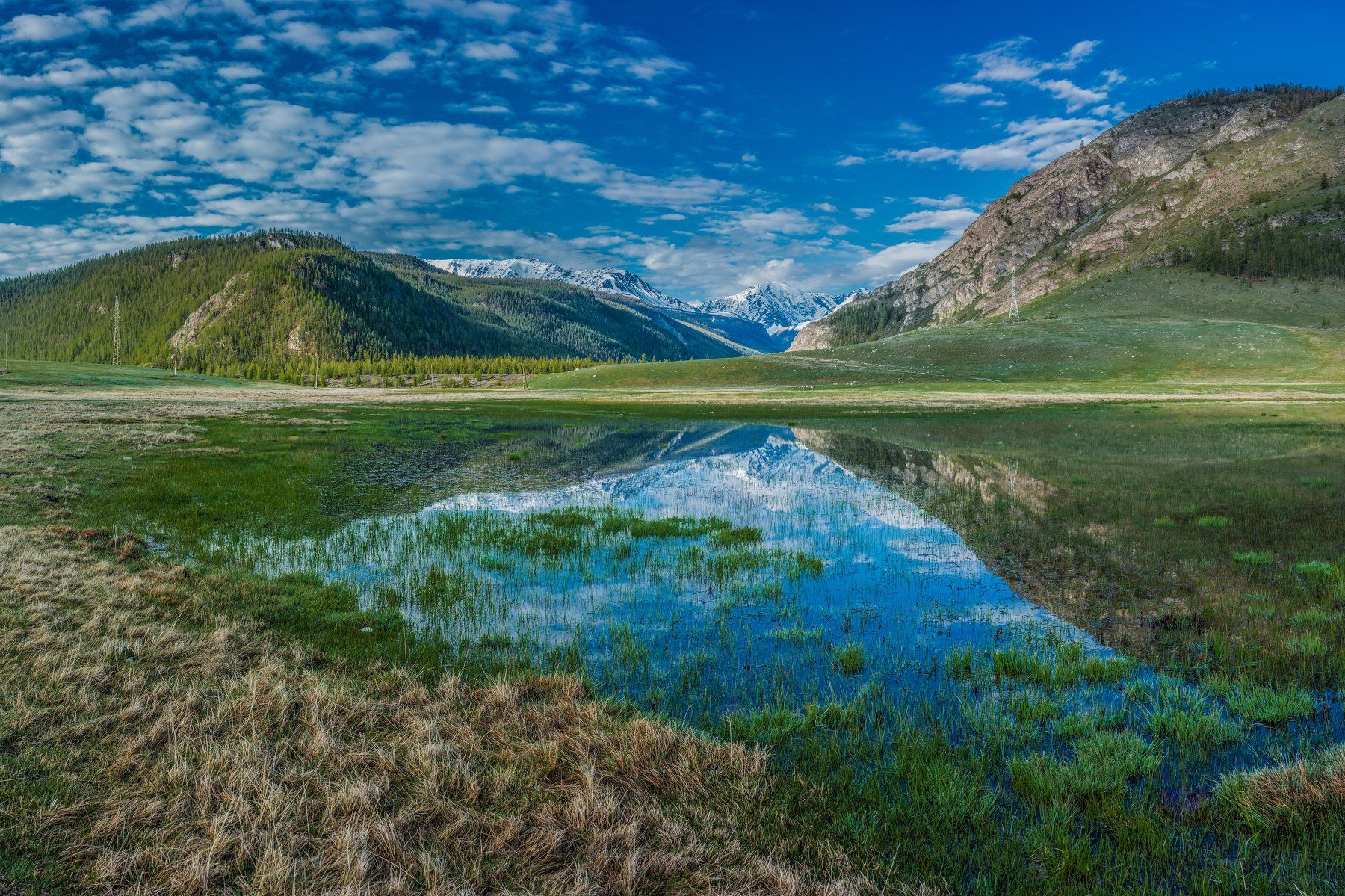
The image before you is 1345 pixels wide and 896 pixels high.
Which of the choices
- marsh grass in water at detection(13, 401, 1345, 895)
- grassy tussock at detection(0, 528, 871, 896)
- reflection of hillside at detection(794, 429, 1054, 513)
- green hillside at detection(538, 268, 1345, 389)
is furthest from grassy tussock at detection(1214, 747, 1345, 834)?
green hillside at detection(538, 268, 1345, 389)

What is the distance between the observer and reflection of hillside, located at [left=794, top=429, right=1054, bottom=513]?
2239cm

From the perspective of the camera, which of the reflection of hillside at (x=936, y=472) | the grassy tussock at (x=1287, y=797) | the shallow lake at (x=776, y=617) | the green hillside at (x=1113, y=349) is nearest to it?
the grassy tussock at (x=1287, y=797)

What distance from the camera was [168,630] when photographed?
30.9 ft

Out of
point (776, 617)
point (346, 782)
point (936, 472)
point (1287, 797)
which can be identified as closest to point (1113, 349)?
point (936, 472)

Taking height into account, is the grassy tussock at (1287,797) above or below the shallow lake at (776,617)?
above

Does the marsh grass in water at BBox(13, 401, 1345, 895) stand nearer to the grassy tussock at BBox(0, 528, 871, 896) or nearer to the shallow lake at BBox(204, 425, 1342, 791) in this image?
the shallow lake at BBox(204, 425, 1342, 791)

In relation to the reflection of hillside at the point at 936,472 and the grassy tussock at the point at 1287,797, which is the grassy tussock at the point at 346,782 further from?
the reflection of hillside at the point at 936,472

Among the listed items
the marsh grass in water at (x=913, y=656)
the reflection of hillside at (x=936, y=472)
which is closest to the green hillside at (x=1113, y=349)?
the reflection of hillside at (x=936, y=472)

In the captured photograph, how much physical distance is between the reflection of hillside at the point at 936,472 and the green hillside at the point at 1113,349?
74.7m

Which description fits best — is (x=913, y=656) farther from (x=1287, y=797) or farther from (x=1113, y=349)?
(x=1113, y=349)

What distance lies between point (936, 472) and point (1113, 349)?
10681cm

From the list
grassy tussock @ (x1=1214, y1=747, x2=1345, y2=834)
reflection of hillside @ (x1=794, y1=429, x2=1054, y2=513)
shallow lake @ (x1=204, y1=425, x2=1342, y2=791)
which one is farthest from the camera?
reflection of hillside @ (x1=794, y1=429, x2=1054, y2=513)

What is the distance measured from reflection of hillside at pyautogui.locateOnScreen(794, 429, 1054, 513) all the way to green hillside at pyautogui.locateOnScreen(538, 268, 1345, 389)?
74721 millimetres

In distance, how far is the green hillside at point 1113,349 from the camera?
9988 cm
